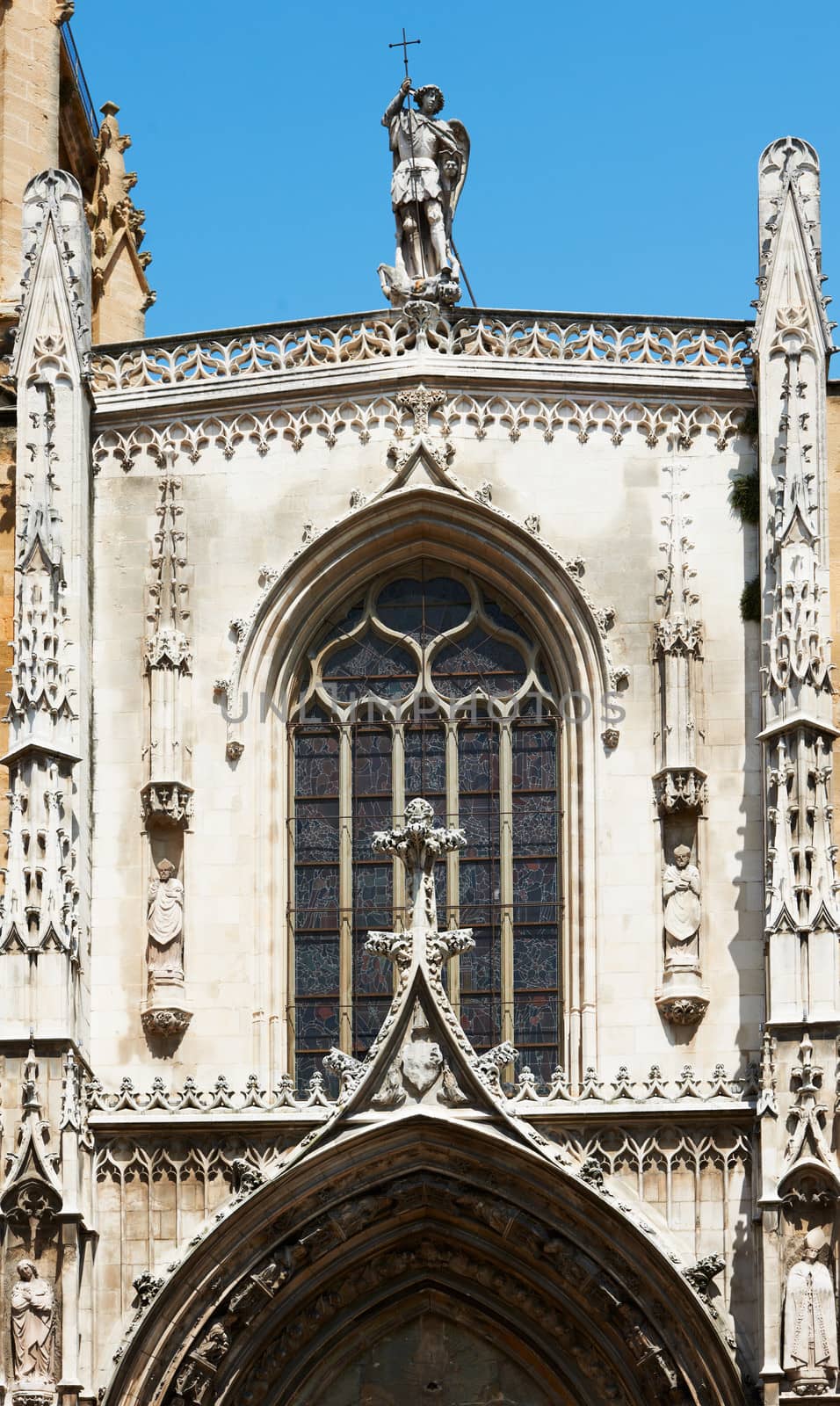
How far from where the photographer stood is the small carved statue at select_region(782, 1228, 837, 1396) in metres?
26.1

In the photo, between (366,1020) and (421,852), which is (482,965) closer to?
(366,1020)

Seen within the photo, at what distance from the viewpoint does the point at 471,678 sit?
29.4 m

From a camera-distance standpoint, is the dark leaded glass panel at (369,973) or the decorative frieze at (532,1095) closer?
the decorative frieze at (532,1095)

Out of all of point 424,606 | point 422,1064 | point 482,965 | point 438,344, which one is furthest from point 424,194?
point 422,1064

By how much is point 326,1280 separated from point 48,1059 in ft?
8.51

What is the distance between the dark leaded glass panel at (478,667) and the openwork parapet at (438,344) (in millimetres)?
2315

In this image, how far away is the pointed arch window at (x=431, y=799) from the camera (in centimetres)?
2866

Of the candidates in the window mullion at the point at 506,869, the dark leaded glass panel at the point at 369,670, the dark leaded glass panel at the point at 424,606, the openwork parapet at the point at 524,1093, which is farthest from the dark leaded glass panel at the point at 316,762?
the openwork parapet at the point at 524,1093

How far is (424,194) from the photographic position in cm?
3016

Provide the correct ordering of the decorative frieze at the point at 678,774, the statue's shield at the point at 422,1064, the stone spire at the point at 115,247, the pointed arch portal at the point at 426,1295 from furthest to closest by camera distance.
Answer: the stone spire at the point at 115,247
the decorative frieze at the point at 678,774
the statue's shield at the point at 422,1064
the pointed arch portal at the point at 426,1295

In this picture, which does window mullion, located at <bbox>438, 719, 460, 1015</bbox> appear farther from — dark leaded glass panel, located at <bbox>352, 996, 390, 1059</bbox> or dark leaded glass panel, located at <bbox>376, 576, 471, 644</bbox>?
dark leaded glass panel, located at <bbox>376, 576, 471, 644</bbox>

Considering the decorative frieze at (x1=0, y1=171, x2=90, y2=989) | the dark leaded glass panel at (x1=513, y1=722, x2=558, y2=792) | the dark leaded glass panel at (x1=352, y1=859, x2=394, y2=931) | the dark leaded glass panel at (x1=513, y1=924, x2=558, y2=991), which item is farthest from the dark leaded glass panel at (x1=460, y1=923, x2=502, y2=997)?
the decorative frieze at (x1=0, y1=171, x2=90, y2=989)

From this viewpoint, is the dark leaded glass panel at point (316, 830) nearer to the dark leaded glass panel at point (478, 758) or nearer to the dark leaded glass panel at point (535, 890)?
the dark leaded glass panel at point (478, 758)

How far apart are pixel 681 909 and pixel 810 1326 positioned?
3.49 meters
